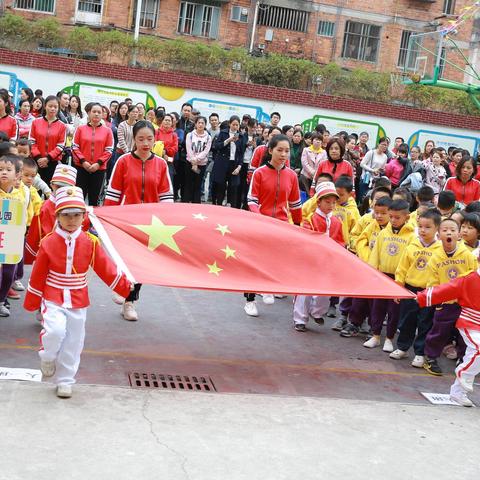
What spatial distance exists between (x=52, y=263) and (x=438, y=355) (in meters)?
3.50

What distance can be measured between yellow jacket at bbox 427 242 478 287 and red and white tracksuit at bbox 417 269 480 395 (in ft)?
1.53

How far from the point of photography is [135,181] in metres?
7.48

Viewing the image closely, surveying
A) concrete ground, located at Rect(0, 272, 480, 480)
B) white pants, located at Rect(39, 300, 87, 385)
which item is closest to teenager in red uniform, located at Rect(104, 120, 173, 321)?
concrete ground, located at Rect(0, 272, 480, 480)

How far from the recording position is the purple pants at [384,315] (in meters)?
7.64

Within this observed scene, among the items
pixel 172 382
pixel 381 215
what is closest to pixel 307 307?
pixel 381 215

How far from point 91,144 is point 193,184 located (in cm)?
329

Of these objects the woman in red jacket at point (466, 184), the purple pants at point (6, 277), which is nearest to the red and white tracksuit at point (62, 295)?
the purple pants at point (6, 277)

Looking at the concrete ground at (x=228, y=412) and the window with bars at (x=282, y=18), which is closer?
the concrete ground at (x=228, y=412)

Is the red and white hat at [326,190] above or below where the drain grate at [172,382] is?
above

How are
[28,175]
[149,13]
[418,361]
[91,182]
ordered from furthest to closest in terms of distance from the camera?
[149,13] < [91,182] < [28,175] < [418,361]

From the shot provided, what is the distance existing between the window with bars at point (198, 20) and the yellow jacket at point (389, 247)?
85.2 ft

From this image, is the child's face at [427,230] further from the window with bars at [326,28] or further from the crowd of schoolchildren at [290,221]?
the window with bars at [326,28]

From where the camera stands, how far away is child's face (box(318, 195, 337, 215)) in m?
7.99

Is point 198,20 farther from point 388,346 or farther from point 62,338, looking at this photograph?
point 62,338
